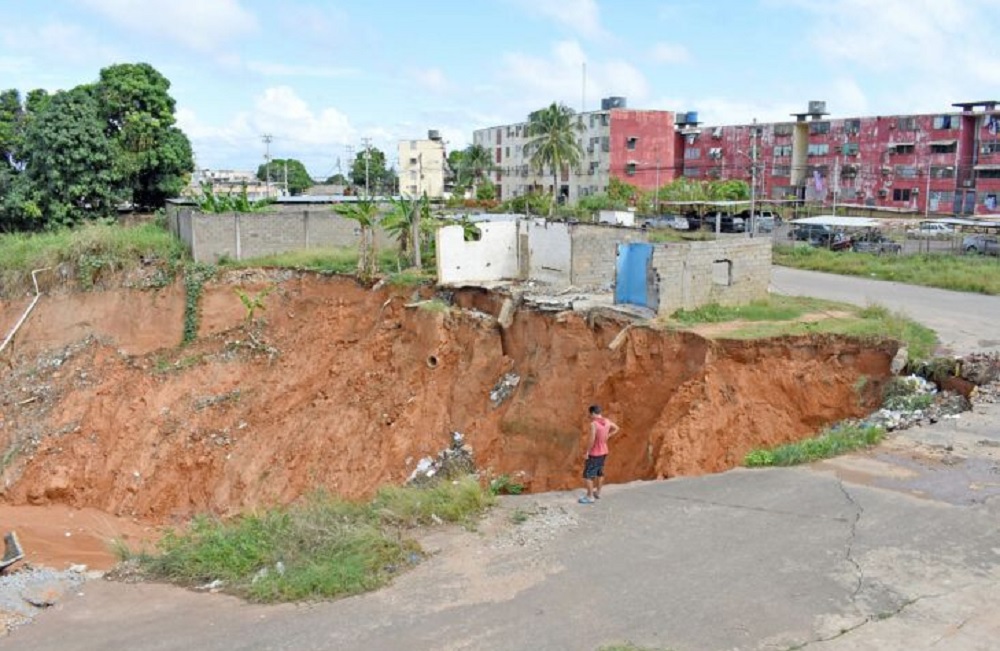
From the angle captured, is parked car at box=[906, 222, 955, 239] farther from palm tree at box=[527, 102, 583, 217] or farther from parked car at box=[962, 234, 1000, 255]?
palm tree at box=[527, 102, 583, 217]

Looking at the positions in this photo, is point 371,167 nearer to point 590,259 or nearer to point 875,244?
point 875,244

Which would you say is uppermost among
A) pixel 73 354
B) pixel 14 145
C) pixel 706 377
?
pixel 14 145

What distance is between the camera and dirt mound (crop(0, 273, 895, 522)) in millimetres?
14492

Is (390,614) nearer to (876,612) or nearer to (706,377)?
(876,612)

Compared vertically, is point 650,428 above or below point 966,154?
below

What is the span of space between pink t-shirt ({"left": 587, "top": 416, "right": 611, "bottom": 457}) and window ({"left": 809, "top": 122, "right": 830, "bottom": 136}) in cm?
5564

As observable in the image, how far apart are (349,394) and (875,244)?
82.0 feet

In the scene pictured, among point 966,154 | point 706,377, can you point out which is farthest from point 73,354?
point 966,154

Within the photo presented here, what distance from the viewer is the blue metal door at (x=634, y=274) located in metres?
16.9

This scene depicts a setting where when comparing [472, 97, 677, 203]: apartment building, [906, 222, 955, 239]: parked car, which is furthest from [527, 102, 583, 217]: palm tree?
[906, 222, 955, 239]: parked car

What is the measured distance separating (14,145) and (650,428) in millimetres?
29549

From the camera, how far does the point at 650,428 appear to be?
15133mm

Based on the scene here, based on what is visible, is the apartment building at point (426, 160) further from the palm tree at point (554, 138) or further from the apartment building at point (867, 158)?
the palm tree at point (554, 138)

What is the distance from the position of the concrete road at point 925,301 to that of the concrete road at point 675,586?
731 cm
